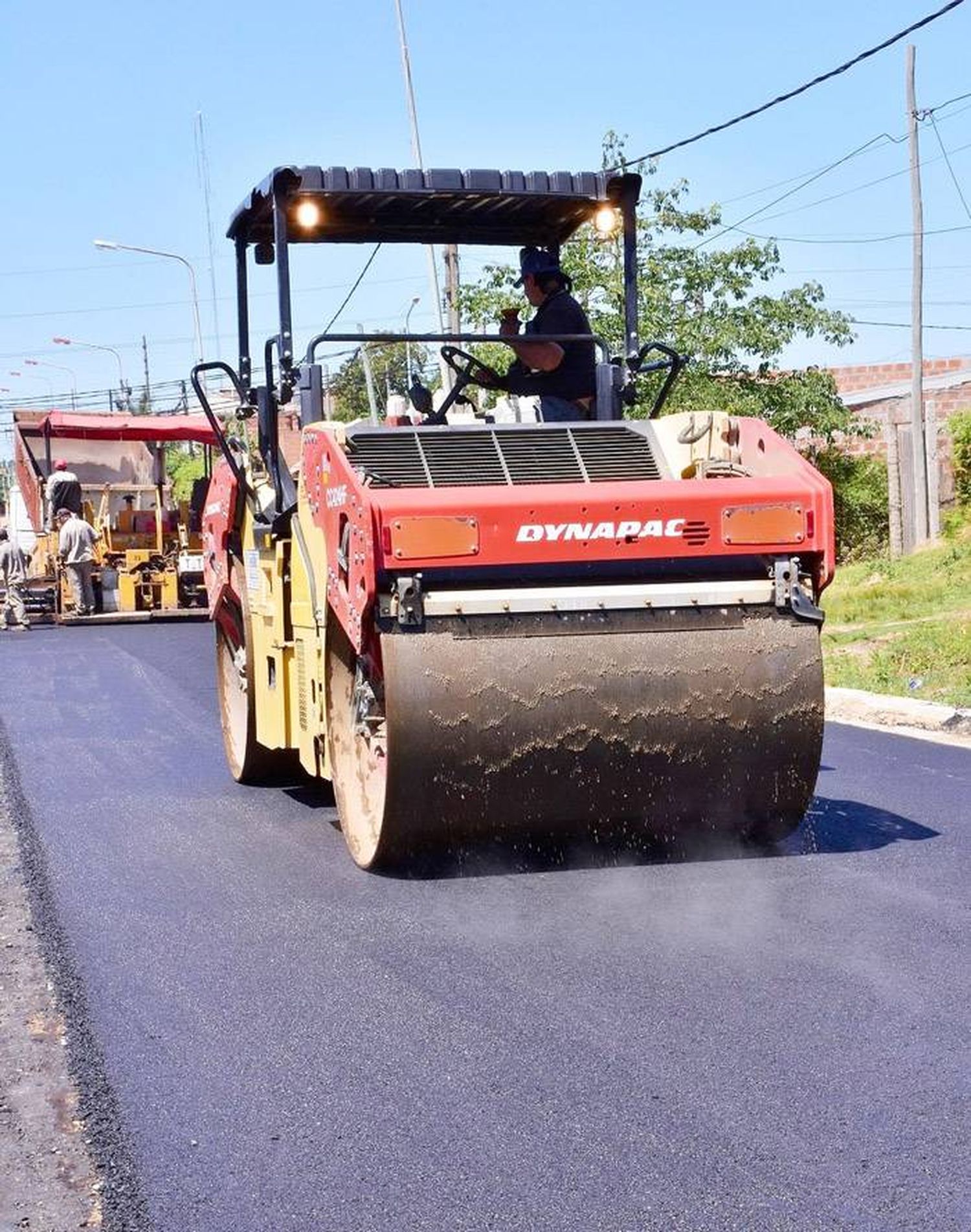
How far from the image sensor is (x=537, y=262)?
23.8 ft

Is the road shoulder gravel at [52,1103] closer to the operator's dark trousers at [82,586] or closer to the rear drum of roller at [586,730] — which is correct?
the rear drum of roller at [586,730]

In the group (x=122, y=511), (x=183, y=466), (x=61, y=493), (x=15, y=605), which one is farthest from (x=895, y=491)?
(x=183, y=466)

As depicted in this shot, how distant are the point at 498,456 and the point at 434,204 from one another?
142cm

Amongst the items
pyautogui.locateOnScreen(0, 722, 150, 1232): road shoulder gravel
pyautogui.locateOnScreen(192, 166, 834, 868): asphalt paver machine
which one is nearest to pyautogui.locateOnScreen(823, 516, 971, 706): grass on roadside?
pyautogui.locateOnScreen(192, 166, 834, 868): asphalt paver machine

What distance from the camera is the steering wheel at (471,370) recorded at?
704 cm

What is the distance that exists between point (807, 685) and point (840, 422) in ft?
57.6

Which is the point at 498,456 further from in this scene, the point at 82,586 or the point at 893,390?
the point at 893,390

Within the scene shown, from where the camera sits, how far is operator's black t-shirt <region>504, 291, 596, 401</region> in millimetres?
7004

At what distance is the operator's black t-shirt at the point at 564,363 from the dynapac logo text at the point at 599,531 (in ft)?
4.80

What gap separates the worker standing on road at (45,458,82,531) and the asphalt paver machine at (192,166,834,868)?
56.7 ft

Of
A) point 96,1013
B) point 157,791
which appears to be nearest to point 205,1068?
point 96,1013

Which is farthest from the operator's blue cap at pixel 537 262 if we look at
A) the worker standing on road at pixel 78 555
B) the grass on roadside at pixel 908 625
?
the worker standing on road at pixel 78 555

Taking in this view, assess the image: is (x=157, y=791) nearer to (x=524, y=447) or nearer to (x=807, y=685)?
(x=524, y=447)

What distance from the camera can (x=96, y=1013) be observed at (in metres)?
4.52
